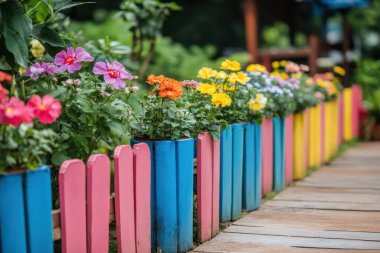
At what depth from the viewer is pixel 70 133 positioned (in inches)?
109

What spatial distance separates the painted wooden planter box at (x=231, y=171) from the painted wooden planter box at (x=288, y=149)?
112 cm

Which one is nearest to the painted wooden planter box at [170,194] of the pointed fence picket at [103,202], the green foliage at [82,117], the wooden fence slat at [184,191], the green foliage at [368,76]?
the wooden fence slat at [184,191]

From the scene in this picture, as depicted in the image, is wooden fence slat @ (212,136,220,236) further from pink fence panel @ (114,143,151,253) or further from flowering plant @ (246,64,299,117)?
flowering plant @ (246,64,299,117)

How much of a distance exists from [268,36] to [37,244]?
14.8 metres

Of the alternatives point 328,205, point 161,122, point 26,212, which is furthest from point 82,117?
point 328,205

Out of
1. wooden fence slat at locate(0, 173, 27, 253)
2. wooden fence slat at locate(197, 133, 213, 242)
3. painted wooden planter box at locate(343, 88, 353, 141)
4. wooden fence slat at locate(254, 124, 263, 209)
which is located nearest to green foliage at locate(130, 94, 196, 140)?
wooden fence slat at locate(197, 133, 213, 242)

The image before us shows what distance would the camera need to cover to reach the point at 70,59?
2.89m

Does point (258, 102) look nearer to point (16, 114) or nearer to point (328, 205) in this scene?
point (328, 205)

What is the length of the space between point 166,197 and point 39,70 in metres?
Answer: 0.87

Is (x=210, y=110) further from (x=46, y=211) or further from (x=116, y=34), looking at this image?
(x=116, y=34)

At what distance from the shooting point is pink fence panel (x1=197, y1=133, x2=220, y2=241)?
10.5 feet

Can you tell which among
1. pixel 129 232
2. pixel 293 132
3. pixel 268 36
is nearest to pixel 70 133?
pixel 129 232

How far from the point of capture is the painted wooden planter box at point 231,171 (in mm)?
3521

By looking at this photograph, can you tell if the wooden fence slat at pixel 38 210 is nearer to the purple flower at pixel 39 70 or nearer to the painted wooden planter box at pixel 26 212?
the painted wooden planter box at pixel 26 212
